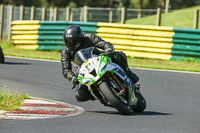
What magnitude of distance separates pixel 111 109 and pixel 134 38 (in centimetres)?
1106

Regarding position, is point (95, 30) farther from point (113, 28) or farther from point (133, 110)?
point (133, 110)

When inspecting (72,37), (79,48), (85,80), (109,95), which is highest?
(72,37)

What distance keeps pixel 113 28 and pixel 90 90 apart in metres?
13.1

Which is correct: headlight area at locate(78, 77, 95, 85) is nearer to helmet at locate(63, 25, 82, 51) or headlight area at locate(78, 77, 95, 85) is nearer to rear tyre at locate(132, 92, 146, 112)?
helmet at locate(63, 25, 82, 51)

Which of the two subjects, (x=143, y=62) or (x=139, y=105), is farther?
(x=143, y=62)

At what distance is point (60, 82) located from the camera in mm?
13688

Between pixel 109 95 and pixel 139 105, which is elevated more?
pixel 109 95

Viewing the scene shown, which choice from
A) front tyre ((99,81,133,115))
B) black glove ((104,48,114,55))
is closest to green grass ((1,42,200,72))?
black glove ((104,48,114,55))

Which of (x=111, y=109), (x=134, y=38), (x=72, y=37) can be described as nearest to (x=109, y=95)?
(x=72, y=37)

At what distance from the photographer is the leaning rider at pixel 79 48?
8.91m

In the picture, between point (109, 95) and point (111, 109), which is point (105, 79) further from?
point (111, 109)

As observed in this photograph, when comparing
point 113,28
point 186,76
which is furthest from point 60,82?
point 113,28

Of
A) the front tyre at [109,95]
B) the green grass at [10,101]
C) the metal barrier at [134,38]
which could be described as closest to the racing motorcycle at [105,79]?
the front tyre at [109,95]

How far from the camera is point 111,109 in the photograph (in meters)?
9.86
